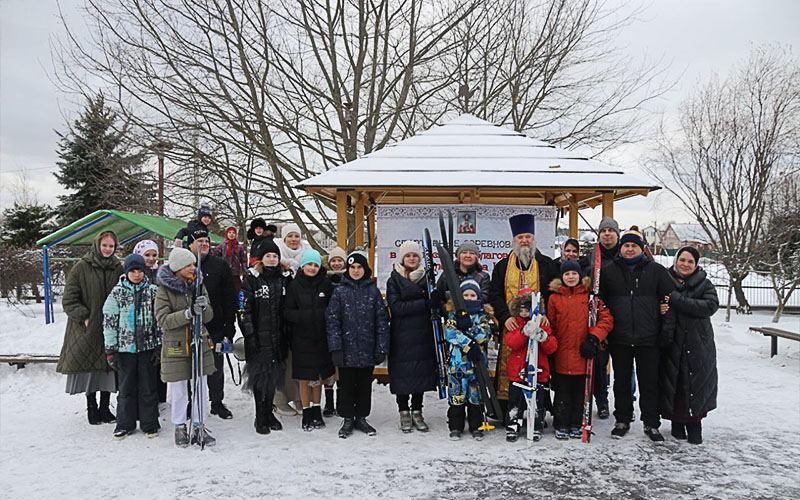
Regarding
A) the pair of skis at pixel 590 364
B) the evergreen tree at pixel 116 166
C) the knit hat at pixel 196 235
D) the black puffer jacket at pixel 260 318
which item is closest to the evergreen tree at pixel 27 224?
the evergreen tree at pixel 116 166

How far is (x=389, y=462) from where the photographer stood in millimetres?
4273

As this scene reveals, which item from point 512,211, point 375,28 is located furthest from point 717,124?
point 512,211

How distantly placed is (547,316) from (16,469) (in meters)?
4.53

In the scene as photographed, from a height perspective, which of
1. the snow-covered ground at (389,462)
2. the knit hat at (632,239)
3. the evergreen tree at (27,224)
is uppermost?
the evergreen tree at (27,224)

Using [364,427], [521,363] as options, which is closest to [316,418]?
[364,427]

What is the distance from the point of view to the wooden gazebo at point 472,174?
627cm

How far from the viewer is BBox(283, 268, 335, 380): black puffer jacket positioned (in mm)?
4945

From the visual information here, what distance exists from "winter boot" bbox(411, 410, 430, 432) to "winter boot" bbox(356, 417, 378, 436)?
394 mm

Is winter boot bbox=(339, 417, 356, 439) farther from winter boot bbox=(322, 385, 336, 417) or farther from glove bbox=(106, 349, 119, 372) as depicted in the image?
glove bbox=(106, 349, 119, 372)

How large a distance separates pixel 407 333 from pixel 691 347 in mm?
2492

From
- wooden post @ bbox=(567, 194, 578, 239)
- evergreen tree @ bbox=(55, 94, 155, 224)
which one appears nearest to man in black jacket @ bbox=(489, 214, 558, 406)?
wooden post @ bbox=(567, 194, 578, 239)

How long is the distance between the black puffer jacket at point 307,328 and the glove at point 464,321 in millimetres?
1268

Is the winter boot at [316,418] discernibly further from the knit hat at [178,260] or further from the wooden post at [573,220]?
the wooden post at [573,220]

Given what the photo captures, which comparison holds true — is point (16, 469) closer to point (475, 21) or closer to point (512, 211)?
point (512, 211)
